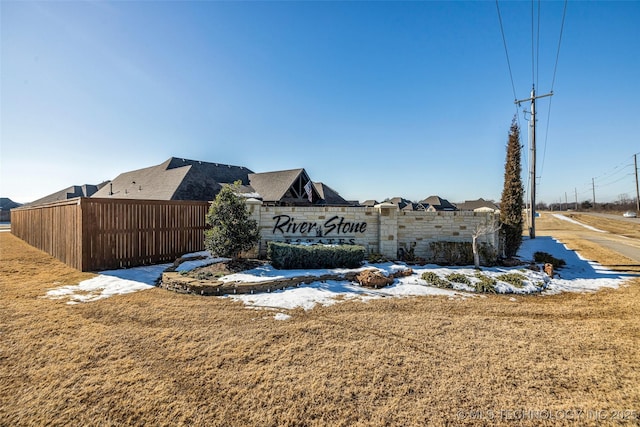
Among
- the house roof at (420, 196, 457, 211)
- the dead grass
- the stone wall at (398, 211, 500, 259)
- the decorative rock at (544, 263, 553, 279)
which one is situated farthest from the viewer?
the house roof at (420, 196, 457, 211)

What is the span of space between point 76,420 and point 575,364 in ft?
17.8

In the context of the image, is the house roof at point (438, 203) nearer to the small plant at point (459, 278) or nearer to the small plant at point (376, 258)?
the small plant at point (376, 258)

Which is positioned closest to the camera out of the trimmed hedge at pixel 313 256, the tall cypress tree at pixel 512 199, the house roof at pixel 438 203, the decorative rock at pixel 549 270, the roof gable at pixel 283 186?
the trimmed hedge at pixel 313 256

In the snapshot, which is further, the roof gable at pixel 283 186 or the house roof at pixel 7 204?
the house roof at pixel 7 204

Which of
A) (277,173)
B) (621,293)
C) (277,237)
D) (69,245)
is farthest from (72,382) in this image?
(277,173)

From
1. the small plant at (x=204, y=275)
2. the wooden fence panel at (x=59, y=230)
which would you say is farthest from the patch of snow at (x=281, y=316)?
the wooden fence panel at (x=59, y=230)

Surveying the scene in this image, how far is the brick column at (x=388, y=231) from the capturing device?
977 centimetres

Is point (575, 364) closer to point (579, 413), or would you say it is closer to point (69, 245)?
point (579, 413)

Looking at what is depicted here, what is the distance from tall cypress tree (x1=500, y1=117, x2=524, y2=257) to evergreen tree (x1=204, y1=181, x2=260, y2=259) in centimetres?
958

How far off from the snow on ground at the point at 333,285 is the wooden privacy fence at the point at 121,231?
65 centimetres

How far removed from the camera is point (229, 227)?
809cm

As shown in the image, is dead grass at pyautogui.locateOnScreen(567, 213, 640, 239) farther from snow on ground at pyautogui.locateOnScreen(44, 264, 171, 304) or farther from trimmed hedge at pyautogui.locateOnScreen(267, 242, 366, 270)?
snow on ground at pyautogui.locateOnScreen(44, 264, 171, 304)

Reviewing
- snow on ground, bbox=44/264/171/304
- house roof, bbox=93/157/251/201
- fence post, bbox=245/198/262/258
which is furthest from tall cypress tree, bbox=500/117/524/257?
house roof, bbox=93/157/251/201

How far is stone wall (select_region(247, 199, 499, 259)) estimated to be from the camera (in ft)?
31.8
